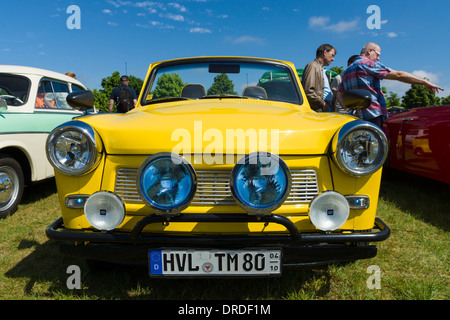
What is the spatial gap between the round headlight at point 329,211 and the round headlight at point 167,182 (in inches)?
24.7

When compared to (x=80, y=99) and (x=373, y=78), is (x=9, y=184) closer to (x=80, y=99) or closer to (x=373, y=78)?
(x=80, y=99)

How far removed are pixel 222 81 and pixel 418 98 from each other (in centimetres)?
3368

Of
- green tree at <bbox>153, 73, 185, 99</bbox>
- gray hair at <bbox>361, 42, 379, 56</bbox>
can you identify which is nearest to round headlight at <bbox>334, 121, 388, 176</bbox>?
green tree at <bbox>153, 73, 185, 99</bbox>

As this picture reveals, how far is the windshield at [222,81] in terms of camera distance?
2.84 metres

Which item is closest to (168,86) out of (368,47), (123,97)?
(368,47)

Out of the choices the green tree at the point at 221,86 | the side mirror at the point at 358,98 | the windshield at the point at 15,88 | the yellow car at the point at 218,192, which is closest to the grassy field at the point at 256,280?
the yellow car at the point at 218,192

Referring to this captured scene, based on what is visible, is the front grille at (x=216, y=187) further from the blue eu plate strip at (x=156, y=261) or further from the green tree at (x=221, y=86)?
the green tree at (x=221, y=86)

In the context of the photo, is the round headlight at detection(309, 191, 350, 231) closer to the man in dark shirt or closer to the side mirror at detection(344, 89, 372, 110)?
the side mirror at detection(344, 89, 372, 110)

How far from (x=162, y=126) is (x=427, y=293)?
1907 mm

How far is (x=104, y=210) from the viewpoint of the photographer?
1606 mm

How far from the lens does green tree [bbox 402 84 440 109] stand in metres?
29.6

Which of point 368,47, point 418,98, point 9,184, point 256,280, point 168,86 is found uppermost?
point 418,98

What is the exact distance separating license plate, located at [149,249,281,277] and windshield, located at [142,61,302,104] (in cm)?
162

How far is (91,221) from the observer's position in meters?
1.60
